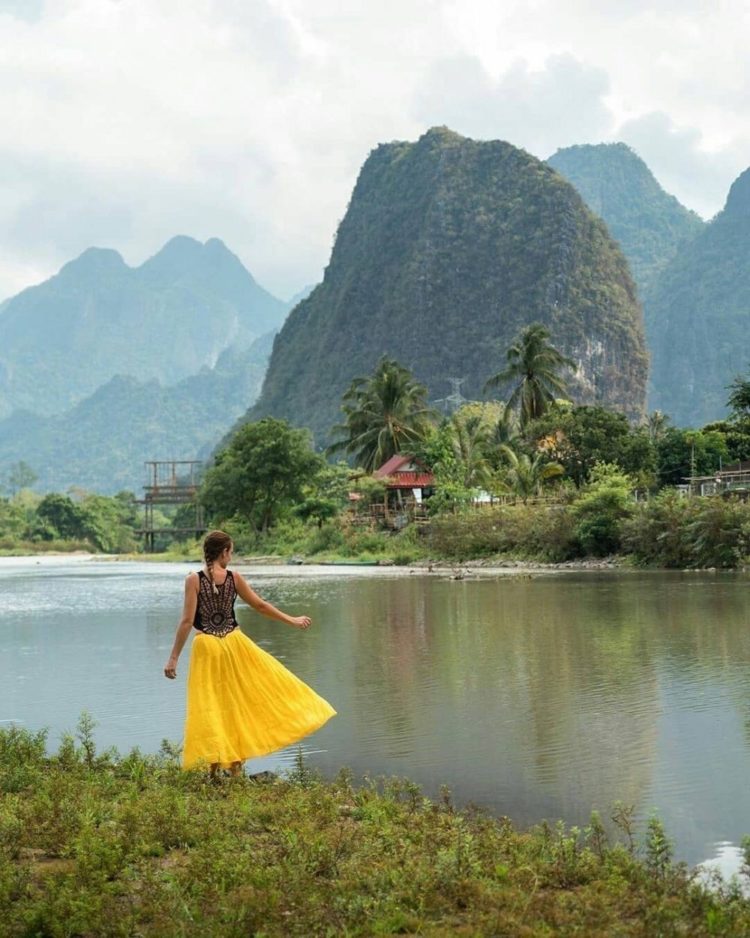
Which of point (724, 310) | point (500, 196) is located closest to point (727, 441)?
point (500, 196)

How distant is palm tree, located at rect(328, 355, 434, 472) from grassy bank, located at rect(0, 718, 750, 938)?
2325 inches

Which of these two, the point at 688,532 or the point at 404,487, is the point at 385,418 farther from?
the point at 688,532

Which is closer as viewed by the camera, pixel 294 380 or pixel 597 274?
pixel 597 274

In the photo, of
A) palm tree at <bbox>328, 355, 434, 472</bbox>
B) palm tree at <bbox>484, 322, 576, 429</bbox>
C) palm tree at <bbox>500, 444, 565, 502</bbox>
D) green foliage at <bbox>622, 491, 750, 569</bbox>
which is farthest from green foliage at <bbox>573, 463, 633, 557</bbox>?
palm tree at <bbox>328, 355, 434, 472</bbox>

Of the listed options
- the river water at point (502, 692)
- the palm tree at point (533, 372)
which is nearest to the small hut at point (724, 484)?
the river water at point (502, 692)

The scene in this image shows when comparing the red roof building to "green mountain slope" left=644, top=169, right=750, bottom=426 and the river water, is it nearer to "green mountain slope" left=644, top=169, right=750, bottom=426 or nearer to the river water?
the river water

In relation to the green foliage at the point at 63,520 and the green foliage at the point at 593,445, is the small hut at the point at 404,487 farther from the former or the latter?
the green foliage at the point at 63,520

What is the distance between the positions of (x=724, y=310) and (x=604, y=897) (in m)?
189

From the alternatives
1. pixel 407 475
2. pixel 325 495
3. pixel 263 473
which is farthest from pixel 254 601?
pixel 263 473

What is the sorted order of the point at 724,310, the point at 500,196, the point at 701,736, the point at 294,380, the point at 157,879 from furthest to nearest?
the point at 724,310
the point at 294,380
the point at 500,196
the point at 701,736
the point at 157,879

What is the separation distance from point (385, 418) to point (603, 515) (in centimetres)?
2791

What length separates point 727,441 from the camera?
5916 centimetres

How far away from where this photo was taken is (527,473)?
1975 inches

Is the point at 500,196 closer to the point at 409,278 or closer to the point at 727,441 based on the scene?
the point at 409,278
